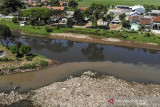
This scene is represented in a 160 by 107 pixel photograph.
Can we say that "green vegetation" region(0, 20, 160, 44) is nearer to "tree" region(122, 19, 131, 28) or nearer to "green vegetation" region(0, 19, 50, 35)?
"green vegetation" region(0, 19, 50, 35)

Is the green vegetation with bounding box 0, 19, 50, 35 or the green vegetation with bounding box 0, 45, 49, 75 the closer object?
the green vegetation with bounding box 0, 45, 49, 75

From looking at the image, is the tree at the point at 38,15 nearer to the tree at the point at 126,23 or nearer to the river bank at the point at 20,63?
the tree at the point at 126,23

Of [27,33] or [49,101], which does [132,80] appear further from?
[27,33]

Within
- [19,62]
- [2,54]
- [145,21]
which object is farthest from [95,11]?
[2,54]

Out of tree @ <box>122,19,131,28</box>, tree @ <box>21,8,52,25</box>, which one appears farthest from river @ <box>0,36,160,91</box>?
tree @ <box>122,19,131,28</box>

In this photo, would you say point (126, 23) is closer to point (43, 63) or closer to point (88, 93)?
point (43, 63)

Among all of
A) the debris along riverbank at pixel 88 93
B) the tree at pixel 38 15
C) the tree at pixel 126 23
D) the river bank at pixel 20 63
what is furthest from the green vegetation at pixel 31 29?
the debris along riverbank at pixel 88 93
